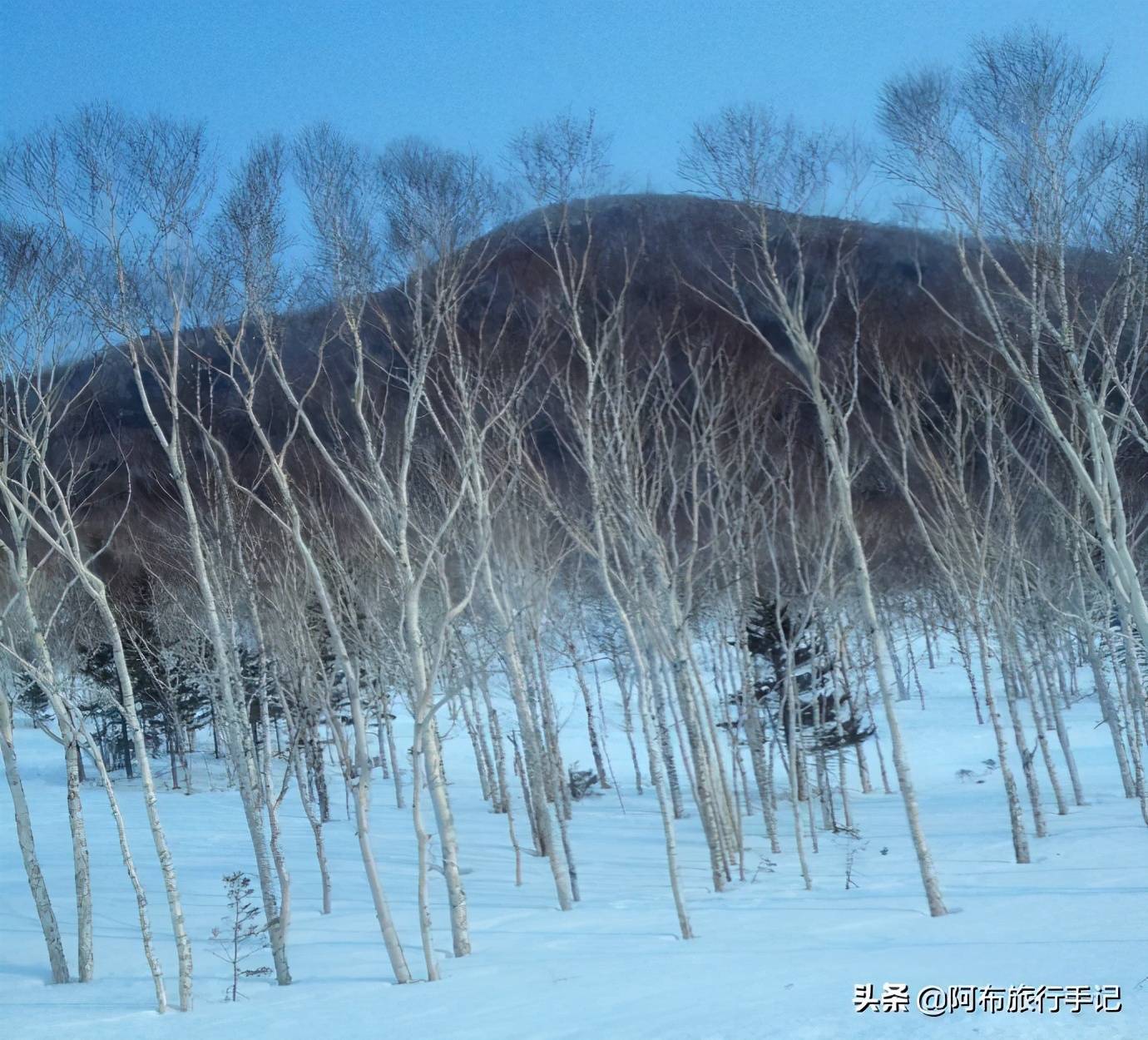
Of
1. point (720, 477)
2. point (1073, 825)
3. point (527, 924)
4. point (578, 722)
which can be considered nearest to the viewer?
point (527, 924)

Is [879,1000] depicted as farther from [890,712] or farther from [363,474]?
[363,474]

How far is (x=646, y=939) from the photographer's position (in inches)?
424

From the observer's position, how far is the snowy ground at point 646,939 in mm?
6770

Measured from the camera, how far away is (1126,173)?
29.1 ft

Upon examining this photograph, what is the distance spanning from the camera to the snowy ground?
22.2 ft

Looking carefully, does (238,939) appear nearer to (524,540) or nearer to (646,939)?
(646,939)

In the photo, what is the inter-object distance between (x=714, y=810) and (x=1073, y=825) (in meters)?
9.25

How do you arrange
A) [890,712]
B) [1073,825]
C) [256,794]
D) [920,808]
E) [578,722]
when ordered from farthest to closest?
1. [578,722]
2. [920,808]
3. [1073,825]
4. [256,794]
5. [890,712]

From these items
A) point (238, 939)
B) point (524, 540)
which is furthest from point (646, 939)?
point (524, 540)

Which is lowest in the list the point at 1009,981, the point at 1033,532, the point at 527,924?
the point at 527,924

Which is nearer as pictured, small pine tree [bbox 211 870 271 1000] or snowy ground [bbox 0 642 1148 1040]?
snowy ground [bbox 0 642 1148 1040]

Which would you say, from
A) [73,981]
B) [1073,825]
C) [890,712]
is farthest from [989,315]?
[1073,825]

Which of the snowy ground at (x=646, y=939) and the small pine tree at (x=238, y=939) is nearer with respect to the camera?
the snowy ground at (x=646, y=939)

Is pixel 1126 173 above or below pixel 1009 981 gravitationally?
above
